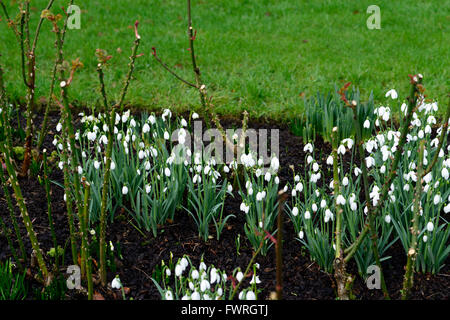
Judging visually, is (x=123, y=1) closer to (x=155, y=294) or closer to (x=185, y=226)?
(x=185, y=226)

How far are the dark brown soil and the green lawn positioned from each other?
1.83m

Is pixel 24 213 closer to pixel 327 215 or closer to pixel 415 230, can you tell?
pixel 327 215

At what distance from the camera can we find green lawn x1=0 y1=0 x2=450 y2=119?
18.2ft

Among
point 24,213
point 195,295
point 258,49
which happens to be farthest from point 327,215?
point 258,49

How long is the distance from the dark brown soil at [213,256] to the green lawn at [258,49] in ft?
A: 6.01

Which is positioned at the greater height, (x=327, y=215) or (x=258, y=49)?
(x=258, y=49)

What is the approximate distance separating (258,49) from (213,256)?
4.02 m

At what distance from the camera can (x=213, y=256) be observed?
3.22 meters

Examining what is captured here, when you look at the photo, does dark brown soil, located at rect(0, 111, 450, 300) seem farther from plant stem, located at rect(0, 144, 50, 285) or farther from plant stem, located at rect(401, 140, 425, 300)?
plant stem, located at rect(401, 140, 425, 300)

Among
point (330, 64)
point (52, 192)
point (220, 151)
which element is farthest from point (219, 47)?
point (52, 192)

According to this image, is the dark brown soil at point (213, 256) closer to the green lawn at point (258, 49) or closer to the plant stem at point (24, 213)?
the plant stem at point (24, 213)

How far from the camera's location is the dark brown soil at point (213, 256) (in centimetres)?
293

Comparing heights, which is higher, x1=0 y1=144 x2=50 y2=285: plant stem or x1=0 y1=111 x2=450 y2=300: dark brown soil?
x1=0 y1=144 x2=50 y2=285: plant stem

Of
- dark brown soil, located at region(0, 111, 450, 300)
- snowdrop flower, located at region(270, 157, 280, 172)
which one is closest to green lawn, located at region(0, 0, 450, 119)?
dark brown soil, located at region(0, 111, 450, 300)
